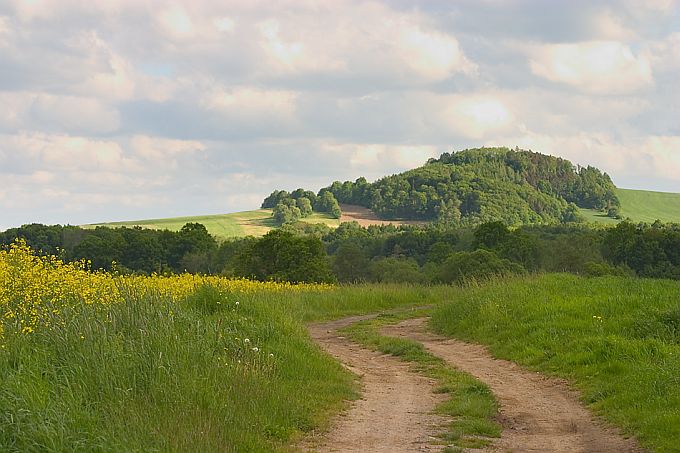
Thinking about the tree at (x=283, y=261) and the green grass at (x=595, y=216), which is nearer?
the tree at (x=283, y=261)

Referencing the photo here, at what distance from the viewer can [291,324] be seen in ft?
56.0

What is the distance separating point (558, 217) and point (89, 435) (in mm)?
150781

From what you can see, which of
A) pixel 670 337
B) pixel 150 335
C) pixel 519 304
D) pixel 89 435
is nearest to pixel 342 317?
pixel 519 304

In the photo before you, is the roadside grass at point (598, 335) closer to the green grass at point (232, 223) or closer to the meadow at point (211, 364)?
the meadow at point (211, 364)

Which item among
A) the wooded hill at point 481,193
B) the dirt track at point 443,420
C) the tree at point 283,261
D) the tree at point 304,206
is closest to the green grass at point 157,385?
the dirt track at point 443,420

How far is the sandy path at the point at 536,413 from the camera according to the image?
1004 cm

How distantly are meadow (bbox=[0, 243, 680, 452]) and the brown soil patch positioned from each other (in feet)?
391

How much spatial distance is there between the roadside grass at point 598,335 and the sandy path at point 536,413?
11.1 inches

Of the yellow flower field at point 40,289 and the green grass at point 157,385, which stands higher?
the yellow flower field at point 40,289

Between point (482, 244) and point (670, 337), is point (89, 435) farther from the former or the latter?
point (482, 244)

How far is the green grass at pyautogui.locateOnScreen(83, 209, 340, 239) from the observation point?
12531cm

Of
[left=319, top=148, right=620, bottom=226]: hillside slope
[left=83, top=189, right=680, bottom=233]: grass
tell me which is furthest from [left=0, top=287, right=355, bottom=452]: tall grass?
[left=319, top=148, right=620, bottom=226]: hillside slope

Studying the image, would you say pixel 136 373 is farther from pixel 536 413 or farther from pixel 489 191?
pixel 489 191

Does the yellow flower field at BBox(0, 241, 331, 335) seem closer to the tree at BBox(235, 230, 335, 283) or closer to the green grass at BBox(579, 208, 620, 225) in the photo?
the tree at BBox(235, 230, 335, 283)
